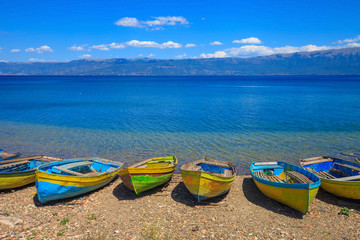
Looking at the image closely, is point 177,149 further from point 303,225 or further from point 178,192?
point 303,225

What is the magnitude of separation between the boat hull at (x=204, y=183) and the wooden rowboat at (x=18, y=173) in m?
9.11

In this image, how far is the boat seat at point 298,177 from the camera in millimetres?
12728

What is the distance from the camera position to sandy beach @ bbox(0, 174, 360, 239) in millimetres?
10242

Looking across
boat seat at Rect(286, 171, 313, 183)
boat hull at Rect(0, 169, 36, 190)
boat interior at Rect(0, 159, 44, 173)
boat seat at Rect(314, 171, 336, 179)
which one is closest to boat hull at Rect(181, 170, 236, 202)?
boat seat at Rect(286, 171, 313, 183)

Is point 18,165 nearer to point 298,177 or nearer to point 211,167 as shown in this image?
point 211,167

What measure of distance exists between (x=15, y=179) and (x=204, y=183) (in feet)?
34.5

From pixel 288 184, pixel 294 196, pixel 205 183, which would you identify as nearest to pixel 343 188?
pixel 294 196

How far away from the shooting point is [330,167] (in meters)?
15.7

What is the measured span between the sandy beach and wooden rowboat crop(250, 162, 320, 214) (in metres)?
0.62

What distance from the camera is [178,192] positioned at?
1430cm

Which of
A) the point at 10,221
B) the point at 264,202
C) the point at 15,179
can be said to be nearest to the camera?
the point at 10,221

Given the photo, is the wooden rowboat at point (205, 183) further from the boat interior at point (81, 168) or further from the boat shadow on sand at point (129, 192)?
the boat interior at point (81, 168)

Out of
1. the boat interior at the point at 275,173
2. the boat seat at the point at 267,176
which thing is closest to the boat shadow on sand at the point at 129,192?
the boat seat at the point at 267,176

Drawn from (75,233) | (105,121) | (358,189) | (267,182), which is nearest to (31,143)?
(105,121)
